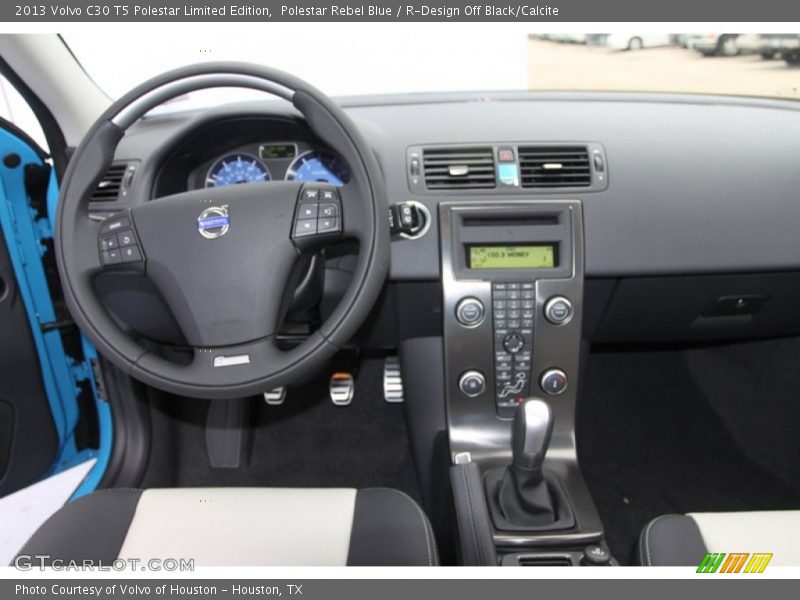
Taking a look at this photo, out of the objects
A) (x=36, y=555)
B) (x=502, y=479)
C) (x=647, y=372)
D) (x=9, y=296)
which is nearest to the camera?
(x=36, y=555)

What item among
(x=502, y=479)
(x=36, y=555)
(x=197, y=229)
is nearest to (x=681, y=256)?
(x=502, y=479)

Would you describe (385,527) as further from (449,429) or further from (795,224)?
(795,224)

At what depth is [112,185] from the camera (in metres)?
1.35

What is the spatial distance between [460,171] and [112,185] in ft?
2.60

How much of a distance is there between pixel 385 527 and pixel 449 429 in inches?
18.2

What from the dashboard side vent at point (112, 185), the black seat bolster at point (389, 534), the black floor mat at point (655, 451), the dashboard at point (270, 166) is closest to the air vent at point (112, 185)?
the dashboard side vent at point (112, 185)

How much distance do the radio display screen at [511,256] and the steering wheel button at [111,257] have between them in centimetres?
72

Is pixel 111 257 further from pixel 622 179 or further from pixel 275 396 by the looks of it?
pixel 622 179

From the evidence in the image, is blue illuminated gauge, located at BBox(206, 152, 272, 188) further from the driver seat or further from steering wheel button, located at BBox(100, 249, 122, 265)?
the driver seat

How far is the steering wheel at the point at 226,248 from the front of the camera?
1.01 meters

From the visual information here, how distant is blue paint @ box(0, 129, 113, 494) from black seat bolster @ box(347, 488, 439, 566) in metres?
0.98

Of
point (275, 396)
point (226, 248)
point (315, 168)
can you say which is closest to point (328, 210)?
point (226, 248)

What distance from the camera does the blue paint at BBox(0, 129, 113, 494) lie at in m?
1.38

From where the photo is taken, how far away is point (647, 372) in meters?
2.06
